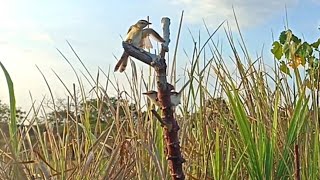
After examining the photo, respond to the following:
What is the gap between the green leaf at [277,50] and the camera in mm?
1966

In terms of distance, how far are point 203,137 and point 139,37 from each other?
772 millimetres

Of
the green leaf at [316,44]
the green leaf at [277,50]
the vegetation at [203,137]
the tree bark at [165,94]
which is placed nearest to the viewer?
the tree bark at [165,94]

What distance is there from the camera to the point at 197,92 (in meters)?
1.49

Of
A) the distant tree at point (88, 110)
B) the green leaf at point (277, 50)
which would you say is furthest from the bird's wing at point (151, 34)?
the green leaf at point (277, 50)

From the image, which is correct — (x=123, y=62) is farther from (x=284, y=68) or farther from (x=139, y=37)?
(x=284, y=68)

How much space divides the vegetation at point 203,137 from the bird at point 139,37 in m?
0.36

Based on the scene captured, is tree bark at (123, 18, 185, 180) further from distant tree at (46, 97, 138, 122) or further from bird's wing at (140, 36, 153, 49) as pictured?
distant tree at (46, 97, 138, 122)

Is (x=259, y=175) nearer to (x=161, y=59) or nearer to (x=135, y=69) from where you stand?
(x=135, y=69)

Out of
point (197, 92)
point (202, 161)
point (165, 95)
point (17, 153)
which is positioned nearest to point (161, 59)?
point (165, 95)

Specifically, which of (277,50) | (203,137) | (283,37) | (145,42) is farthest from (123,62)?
(283,37)

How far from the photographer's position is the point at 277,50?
78.8 inches

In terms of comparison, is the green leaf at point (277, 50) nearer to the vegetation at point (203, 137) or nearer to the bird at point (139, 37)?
the vegetation at point (203, 137)

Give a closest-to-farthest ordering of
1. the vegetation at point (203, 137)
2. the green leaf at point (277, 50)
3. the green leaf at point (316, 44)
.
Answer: the vegetation at point (203, 137)
the green leaf at point (277, 50)
the green leaf at point (316, 44)

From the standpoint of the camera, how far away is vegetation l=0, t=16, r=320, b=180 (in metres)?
1.20
